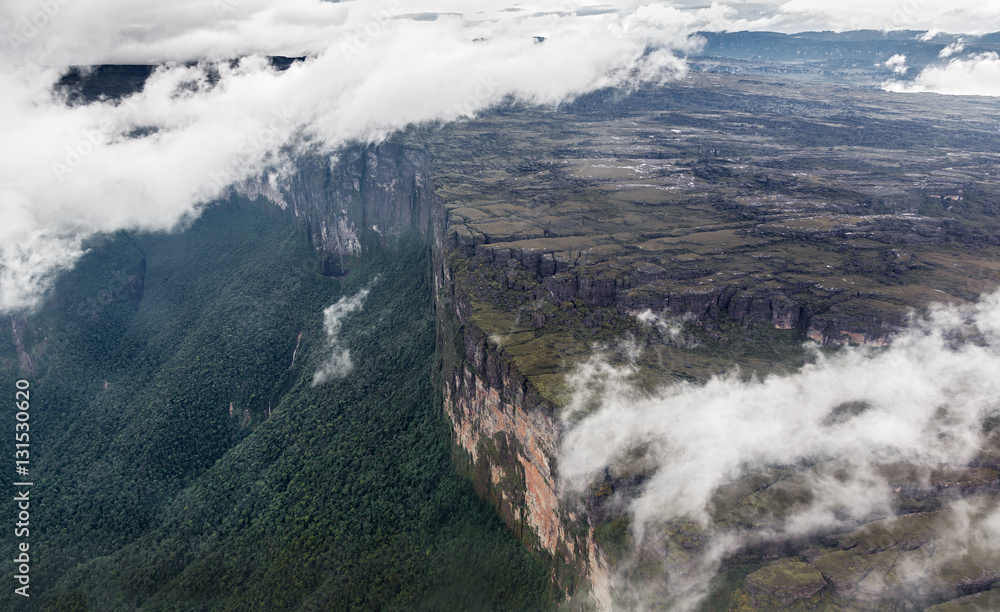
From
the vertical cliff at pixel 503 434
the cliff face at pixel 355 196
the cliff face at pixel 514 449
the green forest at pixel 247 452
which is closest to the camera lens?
the cliff face at pixel 514 449

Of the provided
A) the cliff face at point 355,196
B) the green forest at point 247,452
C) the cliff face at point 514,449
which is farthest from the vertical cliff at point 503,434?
the cliff face at point 355,196

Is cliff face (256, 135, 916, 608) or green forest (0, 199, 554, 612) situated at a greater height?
cliff face (256, 135, 916, 608)

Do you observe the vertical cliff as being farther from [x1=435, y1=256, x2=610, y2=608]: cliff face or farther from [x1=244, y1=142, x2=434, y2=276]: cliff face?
[x1=244, y1=142, x2=434, y2=276]: cliff face

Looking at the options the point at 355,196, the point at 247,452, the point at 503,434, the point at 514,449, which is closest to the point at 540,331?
the point at 503,434

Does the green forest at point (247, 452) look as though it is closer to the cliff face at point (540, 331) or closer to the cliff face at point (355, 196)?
the cliff face at point (540, 331)

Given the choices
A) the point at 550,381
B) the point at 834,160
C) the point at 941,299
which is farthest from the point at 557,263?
the point at 834,160

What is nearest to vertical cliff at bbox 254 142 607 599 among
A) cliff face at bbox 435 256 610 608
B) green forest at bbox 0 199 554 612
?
cliff face at bbox 435 256 610 608

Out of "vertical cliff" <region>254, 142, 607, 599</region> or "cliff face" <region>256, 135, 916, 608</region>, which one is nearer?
"vertical cliff" <region>254, 142, 607, 599</region>

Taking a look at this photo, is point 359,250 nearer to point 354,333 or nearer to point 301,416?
point 354,333

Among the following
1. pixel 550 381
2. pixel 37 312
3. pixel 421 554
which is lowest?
pixel 421 554
